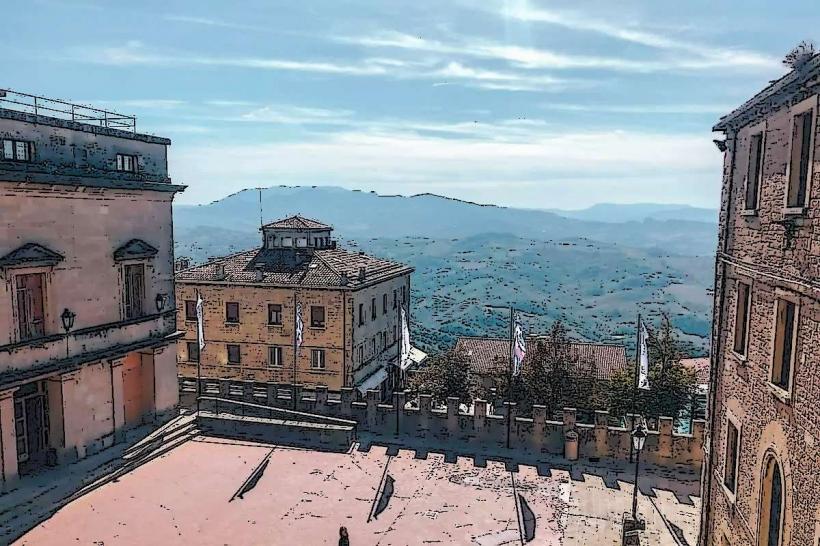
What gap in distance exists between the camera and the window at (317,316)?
1261 inches

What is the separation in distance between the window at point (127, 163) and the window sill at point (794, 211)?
70.3 ft

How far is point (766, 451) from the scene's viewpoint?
10.8m

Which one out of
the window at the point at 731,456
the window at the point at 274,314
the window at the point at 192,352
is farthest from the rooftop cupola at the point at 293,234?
the window at the point at 731,456

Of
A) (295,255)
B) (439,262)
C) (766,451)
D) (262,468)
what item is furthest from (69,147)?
(439,262)

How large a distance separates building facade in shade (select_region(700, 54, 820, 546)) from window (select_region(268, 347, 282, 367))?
2323 centimetres

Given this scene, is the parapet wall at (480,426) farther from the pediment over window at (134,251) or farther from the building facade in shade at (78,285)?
the pediment over window at (134,251)

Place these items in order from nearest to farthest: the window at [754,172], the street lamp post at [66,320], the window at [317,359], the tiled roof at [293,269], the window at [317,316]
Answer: the window at [754,172] → the street lamp post at [66,320] → the window at [317,316] → the window at [317,359] → the tiled roof at [293,269]

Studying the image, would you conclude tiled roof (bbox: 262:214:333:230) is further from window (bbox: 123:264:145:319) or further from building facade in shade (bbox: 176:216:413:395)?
window (bbox: 123:264:145:319)

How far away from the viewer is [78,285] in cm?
2069

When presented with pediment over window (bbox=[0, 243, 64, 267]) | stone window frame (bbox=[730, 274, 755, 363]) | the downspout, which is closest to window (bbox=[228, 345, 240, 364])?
pediment over window (bbox=[0, 243, 64, 267])

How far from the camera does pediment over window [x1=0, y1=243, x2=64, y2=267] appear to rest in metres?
18.1

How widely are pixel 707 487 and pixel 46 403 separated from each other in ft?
67.2

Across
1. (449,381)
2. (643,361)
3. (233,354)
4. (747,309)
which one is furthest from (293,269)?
(747,309)

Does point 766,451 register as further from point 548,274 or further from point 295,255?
point 548,274
